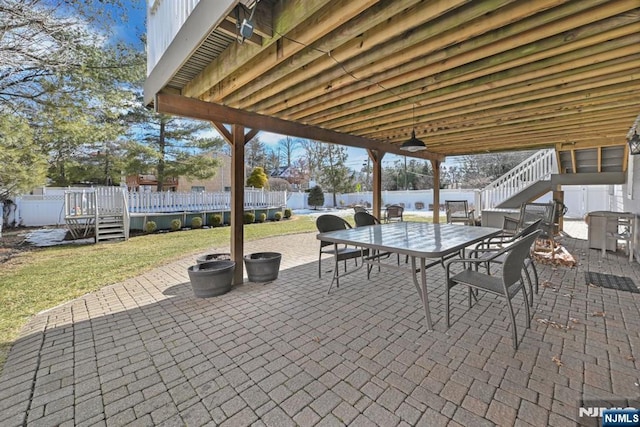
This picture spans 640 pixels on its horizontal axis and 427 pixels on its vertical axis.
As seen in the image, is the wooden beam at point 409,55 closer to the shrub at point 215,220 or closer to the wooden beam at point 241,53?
the wooden beam at point 241,53

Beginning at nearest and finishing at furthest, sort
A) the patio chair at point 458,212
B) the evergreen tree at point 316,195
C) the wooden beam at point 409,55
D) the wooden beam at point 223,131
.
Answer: the wooden beam at point 409,55 → the wooden beam at point 223,131 → the patio chair at point 458,212 → the evergreen tree at point 316,195

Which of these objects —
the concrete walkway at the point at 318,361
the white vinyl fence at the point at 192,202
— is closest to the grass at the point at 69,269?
the concrete walkway at the point at 318,361

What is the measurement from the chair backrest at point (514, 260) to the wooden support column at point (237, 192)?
3.09 meters

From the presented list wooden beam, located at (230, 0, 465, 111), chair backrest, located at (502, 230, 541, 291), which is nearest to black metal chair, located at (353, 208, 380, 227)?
wooden beam, located at (230, 0, 465, 111)

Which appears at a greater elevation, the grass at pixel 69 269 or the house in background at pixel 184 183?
the house in background at pixel 184 183

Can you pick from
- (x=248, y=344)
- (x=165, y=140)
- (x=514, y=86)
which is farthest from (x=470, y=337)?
(x=165, y=140)

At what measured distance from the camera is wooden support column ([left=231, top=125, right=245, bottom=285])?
150 inches

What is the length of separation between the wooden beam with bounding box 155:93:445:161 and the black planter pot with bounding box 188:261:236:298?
1.90m

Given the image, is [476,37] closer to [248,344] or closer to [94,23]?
[248,344]

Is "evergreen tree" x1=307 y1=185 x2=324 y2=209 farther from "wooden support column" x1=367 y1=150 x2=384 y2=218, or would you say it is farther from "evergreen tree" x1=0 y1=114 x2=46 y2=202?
"evergreen tree" x1=0 y1=114 x2=46 y2=202

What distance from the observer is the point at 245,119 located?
392 cm

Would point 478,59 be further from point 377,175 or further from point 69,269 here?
point 69,269

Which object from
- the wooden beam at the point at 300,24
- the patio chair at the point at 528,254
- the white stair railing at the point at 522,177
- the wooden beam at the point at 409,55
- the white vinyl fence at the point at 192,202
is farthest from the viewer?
the white vinyl fence at the point at 192,202

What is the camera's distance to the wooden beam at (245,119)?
10.8ft
